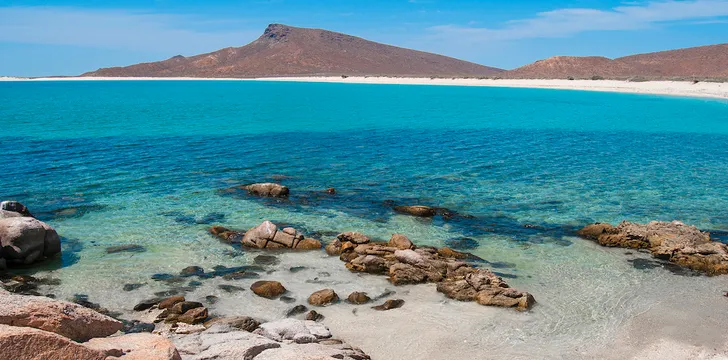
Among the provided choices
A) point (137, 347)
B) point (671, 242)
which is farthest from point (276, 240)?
point (671, 242)

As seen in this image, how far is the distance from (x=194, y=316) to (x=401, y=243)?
6.93m

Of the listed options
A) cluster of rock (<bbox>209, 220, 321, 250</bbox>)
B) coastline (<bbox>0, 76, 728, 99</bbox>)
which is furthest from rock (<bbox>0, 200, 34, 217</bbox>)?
coastline (<bbox>0, 76, 728, 99</bbox>)

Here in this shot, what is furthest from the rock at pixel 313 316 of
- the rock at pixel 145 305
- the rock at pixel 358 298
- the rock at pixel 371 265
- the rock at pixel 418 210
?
the rock at pixel 418 210

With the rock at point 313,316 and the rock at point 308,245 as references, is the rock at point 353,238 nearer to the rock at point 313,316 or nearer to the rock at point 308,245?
the rock at point 308,245

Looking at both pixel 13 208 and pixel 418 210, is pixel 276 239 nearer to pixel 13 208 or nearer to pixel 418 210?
pixel 418 210

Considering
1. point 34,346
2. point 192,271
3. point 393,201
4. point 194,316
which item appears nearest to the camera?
point 34,346

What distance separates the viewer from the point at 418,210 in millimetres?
21578

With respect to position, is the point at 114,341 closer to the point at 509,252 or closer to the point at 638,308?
the point at 638,308

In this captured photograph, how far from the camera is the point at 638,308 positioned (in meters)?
13.6

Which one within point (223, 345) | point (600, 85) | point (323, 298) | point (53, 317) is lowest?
point (323, 298)

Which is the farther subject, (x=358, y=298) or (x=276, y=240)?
(x=276, y=240)

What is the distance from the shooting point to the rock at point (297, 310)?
1329 cm

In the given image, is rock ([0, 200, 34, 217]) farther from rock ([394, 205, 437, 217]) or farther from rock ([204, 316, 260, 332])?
rock ([394, 205, 437, 217])

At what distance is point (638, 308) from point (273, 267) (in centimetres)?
974
